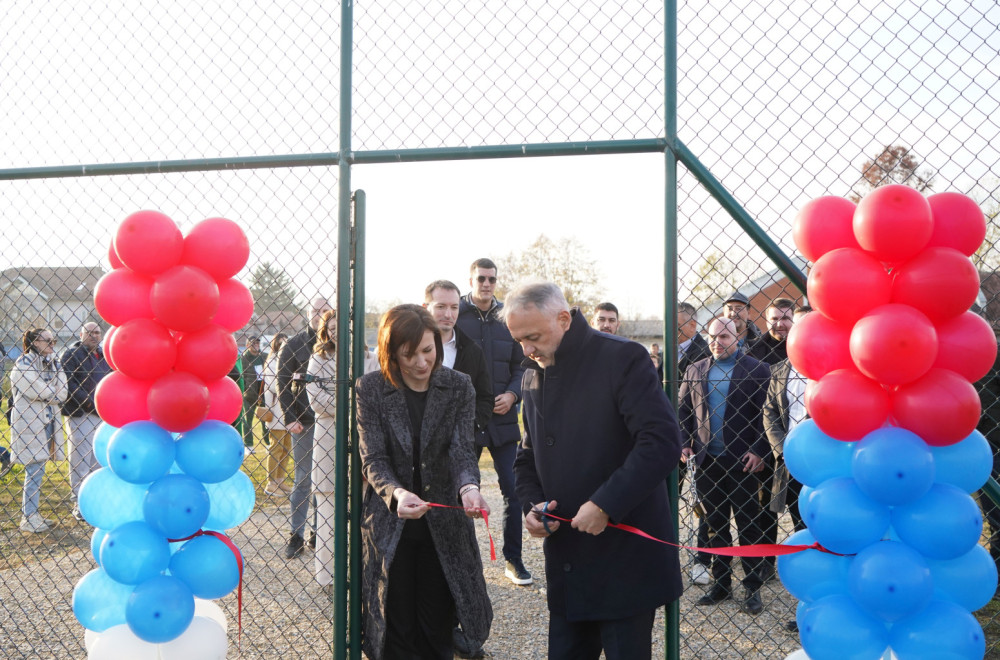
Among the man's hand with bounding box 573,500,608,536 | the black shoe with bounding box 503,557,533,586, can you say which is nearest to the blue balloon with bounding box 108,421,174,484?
the man's hand with bounding box 573,500,608,536

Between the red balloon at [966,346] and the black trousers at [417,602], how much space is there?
1.94 meters

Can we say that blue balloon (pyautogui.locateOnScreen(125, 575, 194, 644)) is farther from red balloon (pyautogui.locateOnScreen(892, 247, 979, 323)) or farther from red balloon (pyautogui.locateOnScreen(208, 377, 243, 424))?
red balloon (pyautogui.locateOnScreen(892, 247, 979, 323))

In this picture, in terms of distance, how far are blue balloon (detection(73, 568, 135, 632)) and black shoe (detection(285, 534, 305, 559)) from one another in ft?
10.7

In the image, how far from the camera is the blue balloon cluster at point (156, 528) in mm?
2506

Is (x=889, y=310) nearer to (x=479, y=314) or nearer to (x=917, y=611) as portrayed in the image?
(x=917, y=611)

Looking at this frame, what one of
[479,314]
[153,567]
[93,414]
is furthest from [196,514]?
[93,414]

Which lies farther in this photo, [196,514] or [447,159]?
[447,159]

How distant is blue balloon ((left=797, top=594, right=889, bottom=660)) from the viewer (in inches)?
84.4

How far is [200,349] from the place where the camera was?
8.63 ft

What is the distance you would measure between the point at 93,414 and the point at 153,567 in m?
5.70

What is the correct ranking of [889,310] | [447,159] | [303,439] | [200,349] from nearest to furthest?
1. [889,310]
2. [200,349]
3. [447,159]
4. [303,439]

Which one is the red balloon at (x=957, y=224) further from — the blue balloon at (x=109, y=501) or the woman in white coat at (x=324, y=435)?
the woman in white coat at (x=324, y=435)

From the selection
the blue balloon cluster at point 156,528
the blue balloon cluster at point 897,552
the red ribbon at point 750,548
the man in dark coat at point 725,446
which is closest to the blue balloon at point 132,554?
the blue balloon cluster at point 156,528

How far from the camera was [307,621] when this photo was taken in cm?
447
